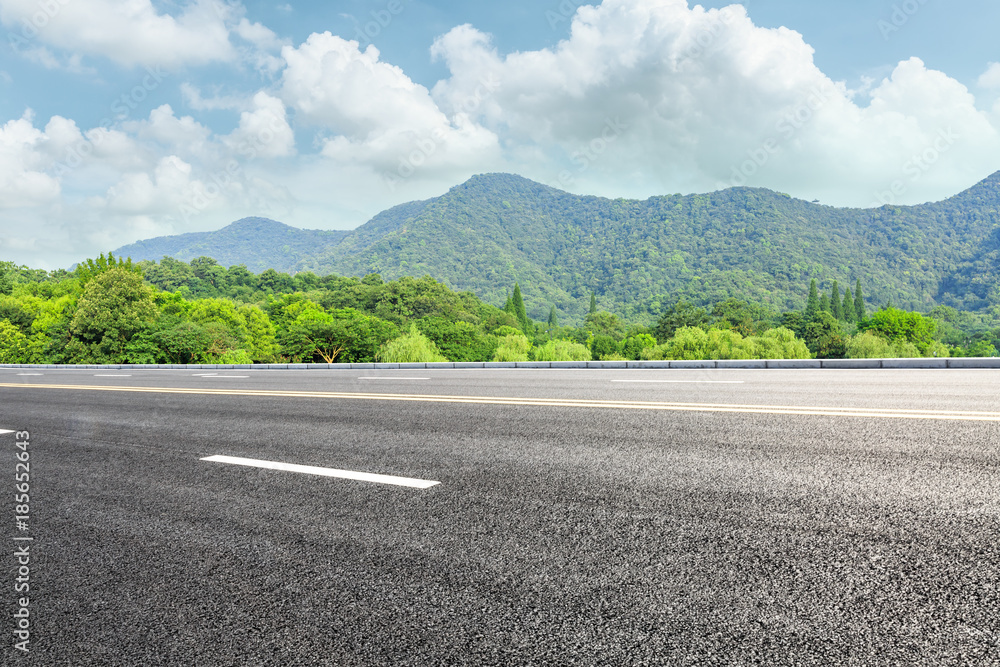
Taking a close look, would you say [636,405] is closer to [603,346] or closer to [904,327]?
[904,327]

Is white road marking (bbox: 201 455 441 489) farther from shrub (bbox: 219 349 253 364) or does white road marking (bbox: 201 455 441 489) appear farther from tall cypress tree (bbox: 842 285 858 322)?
tall cypress tree (bbox: 842 285 858 322)


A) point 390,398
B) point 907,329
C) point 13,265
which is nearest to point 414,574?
point 390,398

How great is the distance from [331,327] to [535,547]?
39479 millimetres

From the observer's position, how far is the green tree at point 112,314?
41.3m

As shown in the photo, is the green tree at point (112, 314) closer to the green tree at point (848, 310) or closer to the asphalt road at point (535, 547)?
the asphalt road at point (535, 547)

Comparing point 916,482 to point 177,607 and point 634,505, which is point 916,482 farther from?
point 177,607

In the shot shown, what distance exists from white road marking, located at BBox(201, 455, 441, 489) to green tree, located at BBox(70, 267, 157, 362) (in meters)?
43.1

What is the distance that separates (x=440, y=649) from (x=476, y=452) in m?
2.75

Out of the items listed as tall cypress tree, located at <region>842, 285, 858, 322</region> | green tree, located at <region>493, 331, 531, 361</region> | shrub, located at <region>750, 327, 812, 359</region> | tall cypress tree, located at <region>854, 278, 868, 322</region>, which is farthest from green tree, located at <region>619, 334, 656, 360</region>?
tall cypress tree, located at <region>854, 278, 868, 322</region>

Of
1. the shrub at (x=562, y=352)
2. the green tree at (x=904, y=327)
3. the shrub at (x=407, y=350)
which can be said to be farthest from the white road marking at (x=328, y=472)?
the green tree at (x=904, y=327)

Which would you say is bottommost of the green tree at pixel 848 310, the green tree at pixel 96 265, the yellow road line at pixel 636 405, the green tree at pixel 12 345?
the yellow road line at pixel 636 405

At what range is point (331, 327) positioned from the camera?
40.0 m

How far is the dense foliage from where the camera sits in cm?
4056

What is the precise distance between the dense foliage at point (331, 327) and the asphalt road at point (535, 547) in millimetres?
36168
